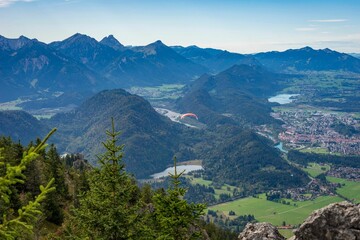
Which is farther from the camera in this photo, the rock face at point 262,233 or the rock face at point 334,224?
the rock face at point 262,233

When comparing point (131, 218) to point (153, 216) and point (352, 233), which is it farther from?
point (352, 233)

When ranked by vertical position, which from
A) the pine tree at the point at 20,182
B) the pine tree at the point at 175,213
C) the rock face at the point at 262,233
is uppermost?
the pine tree at the point at 20,182

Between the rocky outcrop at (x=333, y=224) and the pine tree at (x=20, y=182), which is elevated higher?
the pine tree at (x=20, y=182)

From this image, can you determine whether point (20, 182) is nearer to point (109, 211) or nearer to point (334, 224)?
point (109, 211)

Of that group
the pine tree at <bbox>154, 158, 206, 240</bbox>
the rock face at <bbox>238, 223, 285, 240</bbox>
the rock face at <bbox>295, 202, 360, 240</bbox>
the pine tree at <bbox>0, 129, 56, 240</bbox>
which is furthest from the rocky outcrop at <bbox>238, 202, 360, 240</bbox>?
the pine tree at <bbox>0, 129, 56, 240</bbox>

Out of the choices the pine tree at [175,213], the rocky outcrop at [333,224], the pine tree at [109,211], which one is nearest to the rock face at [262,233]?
the rocky outcrop at [333,224]

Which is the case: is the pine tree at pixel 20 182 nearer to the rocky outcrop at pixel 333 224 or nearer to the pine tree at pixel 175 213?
the pine tree at pixel 175 213

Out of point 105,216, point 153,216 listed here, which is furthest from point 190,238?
point 105,216

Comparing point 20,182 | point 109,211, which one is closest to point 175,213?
point 109,211

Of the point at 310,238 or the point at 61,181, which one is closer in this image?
the point at 310,238
